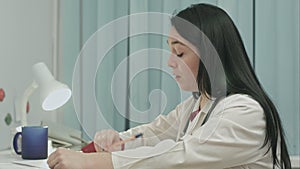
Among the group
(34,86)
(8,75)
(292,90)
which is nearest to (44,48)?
(8,75)

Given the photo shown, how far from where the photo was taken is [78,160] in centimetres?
102

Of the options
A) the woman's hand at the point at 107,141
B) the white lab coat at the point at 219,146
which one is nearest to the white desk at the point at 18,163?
the woman's hand at the point at 107,141

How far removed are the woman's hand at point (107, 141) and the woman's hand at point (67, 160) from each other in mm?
100

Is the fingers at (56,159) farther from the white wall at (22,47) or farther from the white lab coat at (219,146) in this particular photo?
the white wall at (22,47)

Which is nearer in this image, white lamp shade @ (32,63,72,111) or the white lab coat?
the white lab coat

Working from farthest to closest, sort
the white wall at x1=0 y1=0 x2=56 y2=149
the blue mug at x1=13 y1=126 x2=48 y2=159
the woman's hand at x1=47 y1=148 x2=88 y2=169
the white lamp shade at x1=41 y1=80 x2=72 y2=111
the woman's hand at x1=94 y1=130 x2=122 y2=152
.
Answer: the white wall at x1=0 y1=0 x2=56 y2=149
the white lamp shade at x1=41 y1=80 x2=72 y2=111
the blue mug at x1=13 y1=126 x2=48 y2=159
the woman's hand at x1=94 y1=130 x2=122 y2=152
the woman's hand at x1=47 y1=148 x2=88 y2=169

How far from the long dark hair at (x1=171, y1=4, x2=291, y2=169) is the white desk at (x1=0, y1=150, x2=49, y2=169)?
0.48 meters

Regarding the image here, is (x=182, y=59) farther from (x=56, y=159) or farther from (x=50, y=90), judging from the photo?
(x=50, y=90)

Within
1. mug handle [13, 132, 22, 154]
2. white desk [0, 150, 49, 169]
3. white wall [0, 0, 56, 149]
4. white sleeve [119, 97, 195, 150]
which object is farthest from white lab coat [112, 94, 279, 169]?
white wall [0, 0, 56, 149]

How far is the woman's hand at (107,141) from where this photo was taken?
115cm

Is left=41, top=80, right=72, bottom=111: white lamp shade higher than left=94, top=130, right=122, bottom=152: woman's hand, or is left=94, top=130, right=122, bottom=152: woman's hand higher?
left=41, top=80, right=72, bottom=111: white lamp shade

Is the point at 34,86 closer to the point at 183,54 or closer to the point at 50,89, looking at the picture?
the point at 50,89

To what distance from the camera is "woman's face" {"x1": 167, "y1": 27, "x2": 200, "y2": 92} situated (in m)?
1.04

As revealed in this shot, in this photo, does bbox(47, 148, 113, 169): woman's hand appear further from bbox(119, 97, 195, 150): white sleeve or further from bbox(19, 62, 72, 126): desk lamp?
bbox(19, 62, 72, 126): desk lamp
